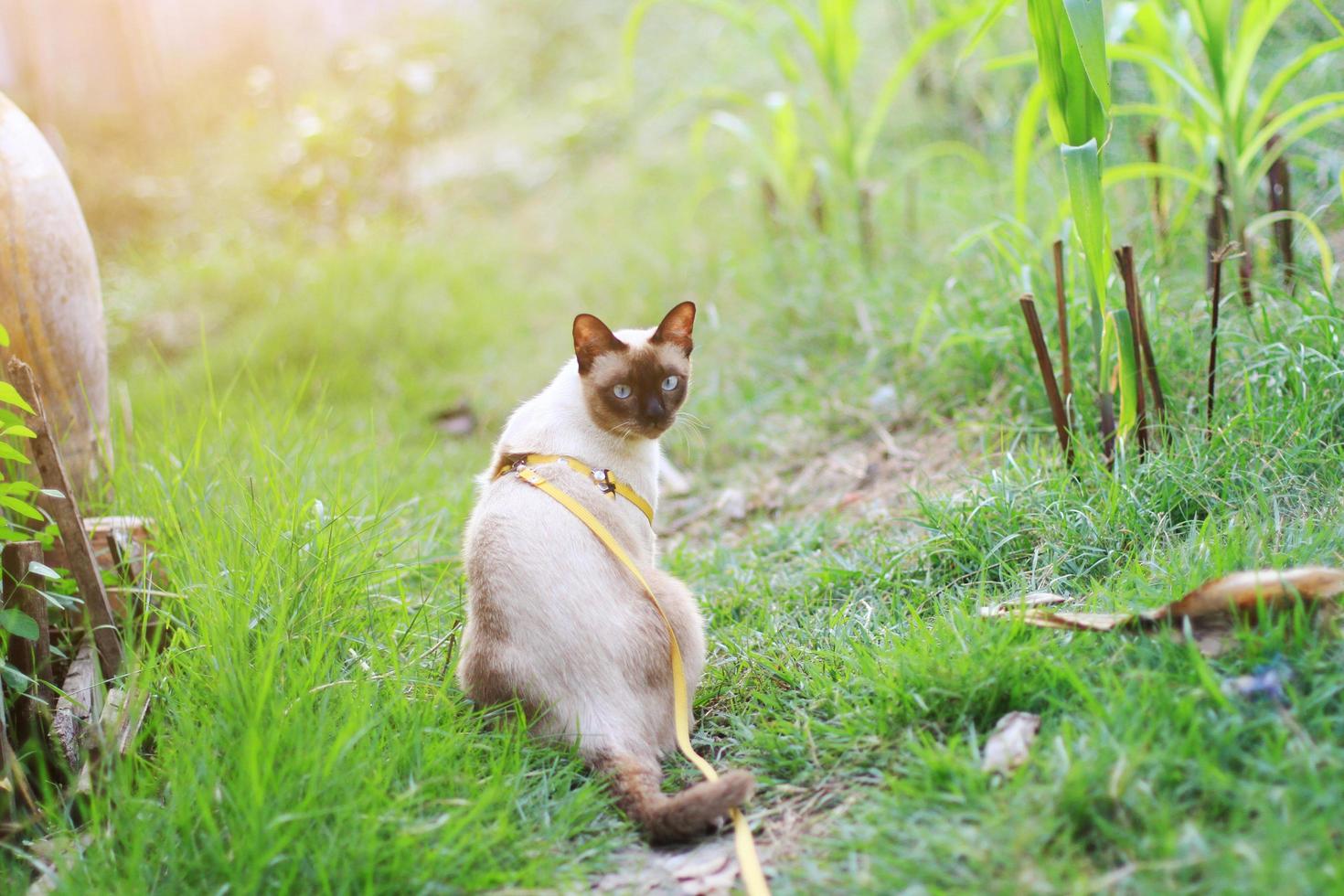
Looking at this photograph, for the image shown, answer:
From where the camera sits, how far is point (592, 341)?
2.62 m

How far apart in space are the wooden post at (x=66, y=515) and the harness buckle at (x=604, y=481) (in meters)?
1.21

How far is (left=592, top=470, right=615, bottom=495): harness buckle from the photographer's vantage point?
8.21 ft

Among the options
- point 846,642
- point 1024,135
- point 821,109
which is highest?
point 821,109

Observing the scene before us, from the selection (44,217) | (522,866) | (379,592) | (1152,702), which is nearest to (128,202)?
(44,217)

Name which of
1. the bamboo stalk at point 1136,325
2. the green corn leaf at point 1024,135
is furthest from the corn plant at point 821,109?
the bamboo stalk at point 1136,325

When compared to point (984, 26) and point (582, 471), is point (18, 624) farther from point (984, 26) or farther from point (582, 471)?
point (984, 26)

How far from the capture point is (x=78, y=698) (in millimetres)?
2445

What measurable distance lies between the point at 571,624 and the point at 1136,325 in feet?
5.37

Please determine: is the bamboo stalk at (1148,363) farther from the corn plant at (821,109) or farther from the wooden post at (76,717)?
the wooden post at (76,717)

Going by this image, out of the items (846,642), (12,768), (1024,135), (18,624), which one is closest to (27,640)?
(18,624)

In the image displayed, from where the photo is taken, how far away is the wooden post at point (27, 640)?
88.4 inches

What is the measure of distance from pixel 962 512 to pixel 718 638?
744mm

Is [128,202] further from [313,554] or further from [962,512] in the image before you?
[962,512]

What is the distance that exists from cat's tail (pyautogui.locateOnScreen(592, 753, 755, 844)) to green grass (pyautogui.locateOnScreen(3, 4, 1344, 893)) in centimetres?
7
